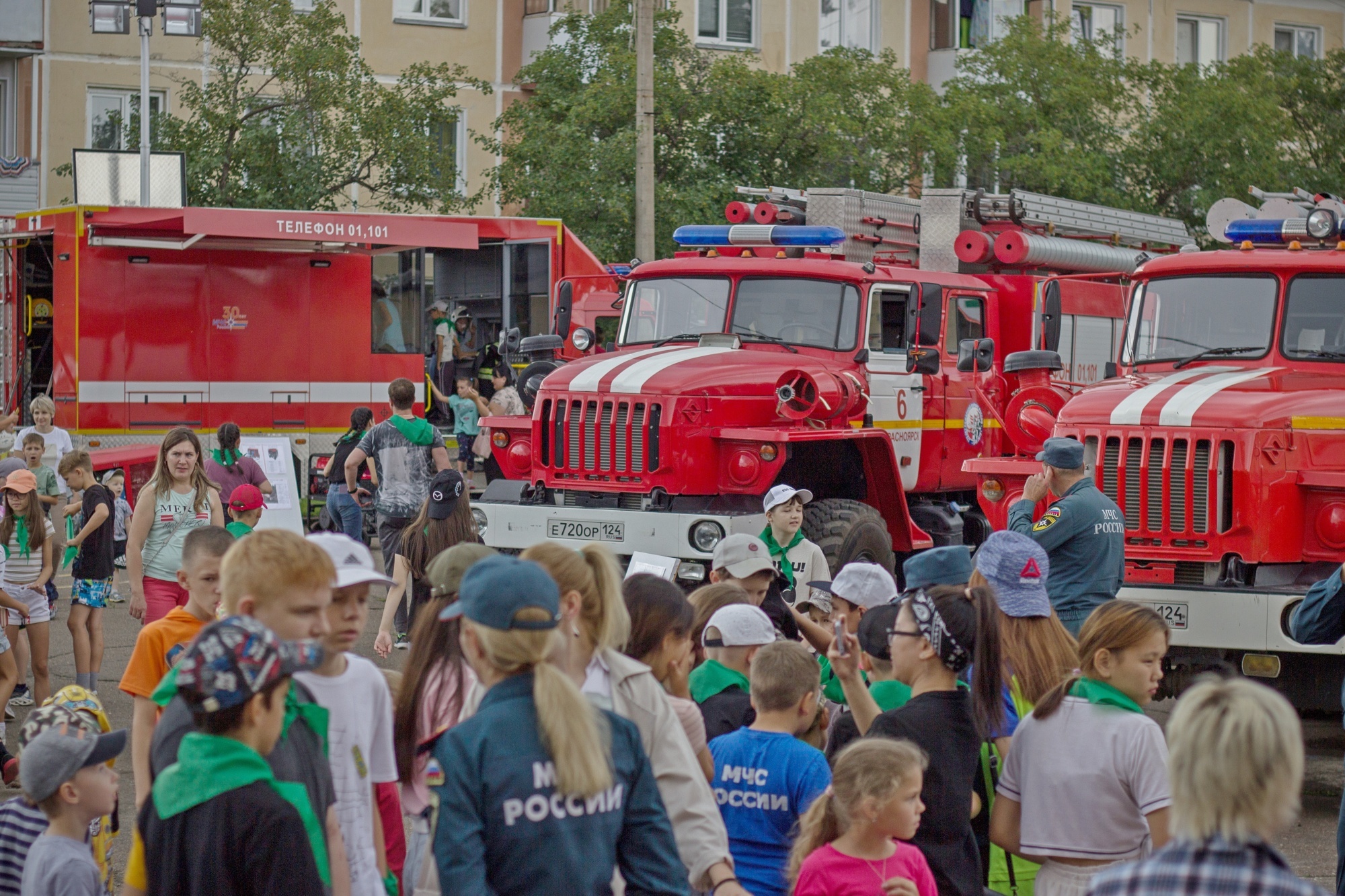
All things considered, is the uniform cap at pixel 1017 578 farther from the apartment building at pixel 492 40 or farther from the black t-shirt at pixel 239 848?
the apartment building at pixel 492 40

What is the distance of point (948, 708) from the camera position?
13.8 ft

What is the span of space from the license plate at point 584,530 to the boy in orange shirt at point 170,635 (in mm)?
5410

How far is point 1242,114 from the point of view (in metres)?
24.7

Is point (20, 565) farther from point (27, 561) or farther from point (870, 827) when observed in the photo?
point (870, 827)

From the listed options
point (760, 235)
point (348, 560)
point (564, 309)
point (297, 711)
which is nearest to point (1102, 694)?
point (348, 560)

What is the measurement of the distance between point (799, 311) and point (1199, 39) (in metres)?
28.9

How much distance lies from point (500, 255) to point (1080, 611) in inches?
501

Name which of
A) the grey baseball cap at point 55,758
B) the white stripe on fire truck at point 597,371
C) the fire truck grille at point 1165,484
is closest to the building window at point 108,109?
the white stripe on fire truck at point 597,371

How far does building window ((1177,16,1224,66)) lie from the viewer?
37250 mm

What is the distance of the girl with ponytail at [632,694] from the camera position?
12.5 feet

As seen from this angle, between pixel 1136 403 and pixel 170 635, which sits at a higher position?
pixel 1136 403

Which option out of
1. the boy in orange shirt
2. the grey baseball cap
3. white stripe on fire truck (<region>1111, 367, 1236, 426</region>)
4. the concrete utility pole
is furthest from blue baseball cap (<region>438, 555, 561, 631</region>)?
the concrete utility pole

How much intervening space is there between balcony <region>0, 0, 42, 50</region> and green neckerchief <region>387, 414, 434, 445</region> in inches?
793

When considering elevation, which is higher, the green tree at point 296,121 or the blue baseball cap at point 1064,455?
the green tree at point 296,121
